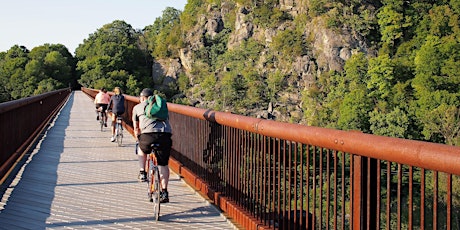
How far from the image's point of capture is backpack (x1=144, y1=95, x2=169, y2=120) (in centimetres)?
670

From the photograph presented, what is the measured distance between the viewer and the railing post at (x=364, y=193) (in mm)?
3537

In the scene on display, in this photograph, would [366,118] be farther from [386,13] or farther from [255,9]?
[255,9]

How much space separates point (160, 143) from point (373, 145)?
3.83 metres

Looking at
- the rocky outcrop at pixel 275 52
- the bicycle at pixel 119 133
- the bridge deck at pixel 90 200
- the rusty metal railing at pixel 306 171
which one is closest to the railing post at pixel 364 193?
the rusty metal railing at pixel 306 171

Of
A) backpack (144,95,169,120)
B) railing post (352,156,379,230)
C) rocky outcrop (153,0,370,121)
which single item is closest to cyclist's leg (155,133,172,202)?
backpack (144,95,169,120)

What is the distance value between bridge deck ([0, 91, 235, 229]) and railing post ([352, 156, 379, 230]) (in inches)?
102

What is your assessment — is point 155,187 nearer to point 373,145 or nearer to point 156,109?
point 156,109

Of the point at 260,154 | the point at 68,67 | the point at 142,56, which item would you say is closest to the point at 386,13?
the point at 142,56

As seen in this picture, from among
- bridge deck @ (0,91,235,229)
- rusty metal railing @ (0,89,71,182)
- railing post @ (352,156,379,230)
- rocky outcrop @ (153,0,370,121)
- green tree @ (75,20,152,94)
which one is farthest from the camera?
green tree @ (75,20,152,94)

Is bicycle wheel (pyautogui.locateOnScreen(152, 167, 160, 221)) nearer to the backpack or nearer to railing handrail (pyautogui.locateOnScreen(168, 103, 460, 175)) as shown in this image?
the backpack

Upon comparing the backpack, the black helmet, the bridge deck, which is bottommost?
the bridge deck

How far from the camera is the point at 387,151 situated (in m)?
3.19

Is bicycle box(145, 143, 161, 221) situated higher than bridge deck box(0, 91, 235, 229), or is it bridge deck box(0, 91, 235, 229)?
bicycle box(145, 143, 161, 221)

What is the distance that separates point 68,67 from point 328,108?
71.3 m
